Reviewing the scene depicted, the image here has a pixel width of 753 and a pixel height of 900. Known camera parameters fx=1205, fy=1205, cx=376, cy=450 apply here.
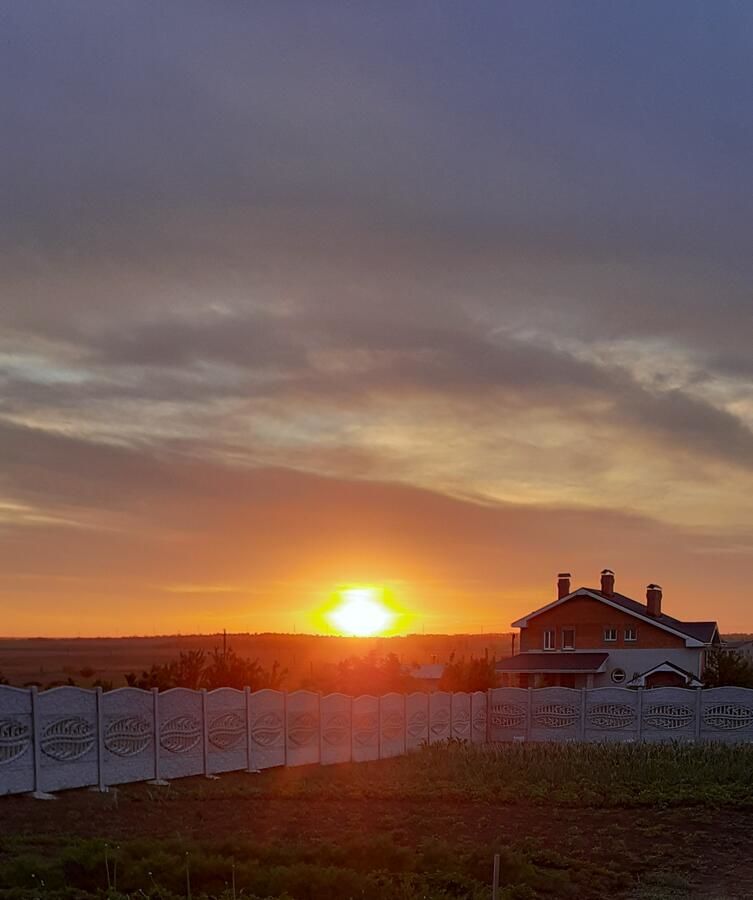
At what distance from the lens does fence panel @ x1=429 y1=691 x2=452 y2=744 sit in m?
35.9

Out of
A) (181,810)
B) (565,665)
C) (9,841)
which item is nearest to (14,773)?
(181,810)

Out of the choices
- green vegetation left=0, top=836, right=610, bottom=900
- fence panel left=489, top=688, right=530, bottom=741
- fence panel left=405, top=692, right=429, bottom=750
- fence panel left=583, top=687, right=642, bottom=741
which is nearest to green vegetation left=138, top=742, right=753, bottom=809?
fence panel left=405, top=692, right=429, bottom=750

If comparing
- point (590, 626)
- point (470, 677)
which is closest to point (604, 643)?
point (590, 626)

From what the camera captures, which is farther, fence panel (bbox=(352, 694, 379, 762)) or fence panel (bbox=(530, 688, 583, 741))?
fence panel (bbox=(530, 688, 583, 741))

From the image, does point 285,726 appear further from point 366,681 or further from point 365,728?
point 366,681

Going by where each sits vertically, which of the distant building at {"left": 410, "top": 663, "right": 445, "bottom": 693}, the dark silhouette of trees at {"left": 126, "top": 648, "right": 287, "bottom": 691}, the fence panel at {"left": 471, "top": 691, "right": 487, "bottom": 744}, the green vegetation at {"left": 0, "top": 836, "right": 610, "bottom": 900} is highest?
the dark silhouette of trees at {"left": 126, "top": 648, "right": 287, "bottom": 691}

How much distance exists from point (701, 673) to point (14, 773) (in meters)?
45.7

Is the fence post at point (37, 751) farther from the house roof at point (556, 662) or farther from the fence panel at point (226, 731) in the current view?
the house roof at point (556, 662)

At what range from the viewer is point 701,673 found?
60.5m

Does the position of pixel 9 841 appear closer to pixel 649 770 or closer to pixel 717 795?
pixel 717 795

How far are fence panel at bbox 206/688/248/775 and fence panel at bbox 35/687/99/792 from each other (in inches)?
146

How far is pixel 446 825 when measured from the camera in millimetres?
18000

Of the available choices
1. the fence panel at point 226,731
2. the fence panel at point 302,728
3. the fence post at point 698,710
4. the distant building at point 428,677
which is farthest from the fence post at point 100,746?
the distant building at point 428,677

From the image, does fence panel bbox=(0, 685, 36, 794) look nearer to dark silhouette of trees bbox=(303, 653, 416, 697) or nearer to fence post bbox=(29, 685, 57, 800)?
fence post bbox=(29, 685, 57, 800)
